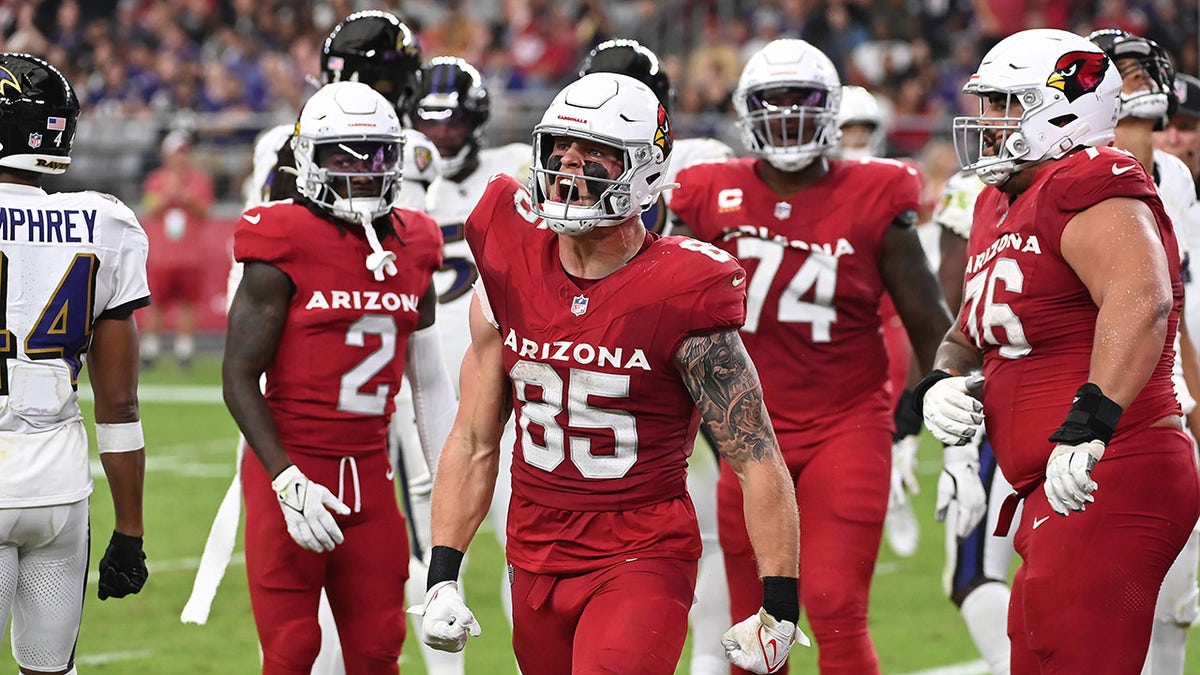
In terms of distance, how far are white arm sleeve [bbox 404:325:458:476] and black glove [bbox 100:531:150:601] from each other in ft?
3.29

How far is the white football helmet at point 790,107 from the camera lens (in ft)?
16.8

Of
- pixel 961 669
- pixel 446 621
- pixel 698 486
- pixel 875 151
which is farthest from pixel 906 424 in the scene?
pixel 875 151

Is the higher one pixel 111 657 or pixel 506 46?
pixel 506 46

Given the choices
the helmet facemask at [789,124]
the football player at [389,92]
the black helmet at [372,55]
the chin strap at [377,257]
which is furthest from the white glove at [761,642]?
the black helmet at [372,55]

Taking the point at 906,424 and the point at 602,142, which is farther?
the point at 906,424

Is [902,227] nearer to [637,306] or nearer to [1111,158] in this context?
[1111,158]

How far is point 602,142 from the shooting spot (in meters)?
3.71

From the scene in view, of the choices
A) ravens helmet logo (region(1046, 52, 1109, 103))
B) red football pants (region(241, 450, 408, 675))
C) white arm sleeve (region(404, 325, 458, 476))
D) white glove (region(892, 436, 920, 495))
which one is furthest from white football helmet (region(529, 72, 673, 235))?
white glove (region(892, 436, 920, 495))

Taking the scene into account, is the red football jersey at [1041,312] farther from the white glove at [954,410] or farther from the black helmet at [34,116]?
the black helmet at [34,116]

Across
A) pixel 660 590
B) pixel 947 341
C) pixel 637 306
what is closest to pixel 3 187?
pixel 637 306

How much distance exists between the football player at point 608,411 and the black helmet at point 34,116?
43.3 inches

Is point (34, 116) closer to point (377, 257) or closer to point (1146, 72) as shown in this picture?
point (377, 257)

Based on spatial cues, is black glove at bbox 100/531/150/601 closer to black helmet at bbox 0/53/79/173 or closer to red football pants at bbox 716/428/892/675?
black helmet at bbox 0/53/79/173

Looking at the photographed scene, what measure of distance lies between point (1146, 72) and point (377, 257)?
2.37m
